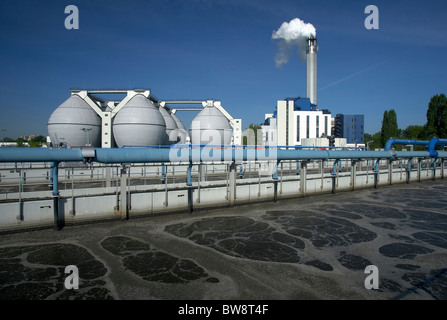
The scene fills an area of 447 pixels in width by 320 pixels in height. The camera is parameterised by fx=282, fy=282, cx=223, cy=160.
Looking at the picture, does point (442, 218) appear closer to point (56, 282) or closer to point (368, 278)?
point (368, 278)

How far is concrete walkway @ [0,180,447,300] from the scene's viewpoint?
6.55m

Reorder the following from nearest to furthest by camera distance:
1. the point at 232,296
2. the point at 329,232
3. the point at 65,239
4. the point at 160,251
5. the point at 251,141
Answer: the point at 232,296 < the point at 160,251 < the point at 65,239 < the point at 329,232 < the point at 251,141

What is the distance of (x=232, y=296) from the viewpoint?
6242mm

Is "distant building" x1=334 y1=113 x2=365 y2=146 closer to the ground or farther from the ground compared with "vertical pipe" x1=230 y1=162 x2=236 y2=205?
farther from the ground

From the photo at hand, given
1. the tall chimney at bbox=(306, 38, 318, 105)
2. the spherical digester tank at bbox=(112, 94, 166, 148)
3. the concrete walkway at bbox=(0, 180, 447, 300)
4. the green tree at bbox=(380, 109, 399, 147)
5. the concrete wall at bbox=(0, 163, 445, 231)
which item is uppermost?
the tall chimney at bbox=(306, 38, 318, 105)

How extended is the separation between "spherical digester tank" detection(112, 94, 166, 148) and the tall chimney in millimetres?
58087

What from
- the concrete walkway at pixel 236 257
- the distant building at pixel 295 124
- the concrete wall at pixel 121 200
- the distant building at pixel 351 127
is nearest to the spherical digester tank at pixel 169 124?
the concrete wall at pixel 121 200

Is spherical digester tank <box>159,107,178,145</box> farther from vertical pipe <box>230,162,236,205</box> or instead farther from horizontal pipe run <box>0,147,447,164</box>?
vertical pipe <box>230,162,236,205</box>

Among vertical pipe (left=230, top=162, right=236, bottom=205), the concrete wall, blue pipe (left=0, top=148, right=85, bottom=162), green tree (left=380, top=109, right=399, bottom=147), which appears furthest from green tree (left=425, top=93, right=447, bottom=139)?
blue pipe (left=0, top=148, right=85, bottom=162)

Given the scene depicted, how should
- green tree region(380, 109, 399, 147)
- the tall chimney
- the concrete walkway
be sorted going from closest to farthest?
the concrete walkway → green tree region(380, 109, 399, 147) → the tall chimney

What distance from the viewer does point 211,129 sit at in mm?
39750

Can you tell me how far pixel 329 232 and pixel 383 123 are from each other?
2886 inches

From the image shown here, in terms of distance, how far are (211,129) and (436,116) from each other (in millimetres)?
51777
